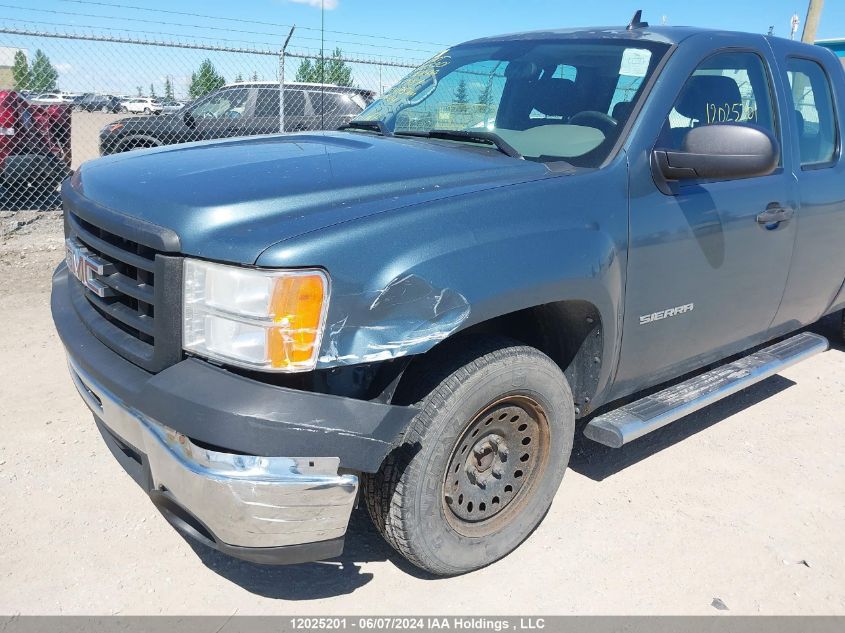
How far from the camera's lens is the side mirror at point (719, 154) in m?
2.67

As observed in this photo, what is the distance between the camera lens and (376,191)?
2270mm

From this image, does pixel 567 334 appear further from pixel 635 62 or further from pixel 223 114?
pixel 223 114

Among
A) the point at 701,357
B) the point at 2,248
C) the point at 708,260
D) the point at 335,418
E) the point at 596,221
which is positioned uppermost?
the point at 596,221

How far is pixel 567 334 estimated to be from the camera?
9.02 ft

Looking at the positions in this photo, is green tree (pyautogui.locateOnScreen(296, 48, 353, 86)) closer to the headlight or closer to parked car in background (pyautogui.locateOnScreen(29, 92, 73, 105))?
parked car in background (pyautogui.locateOnScreen(29, 92, 73, 105))

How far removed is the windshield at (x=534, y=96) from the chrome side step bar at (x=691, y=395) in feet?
3.35

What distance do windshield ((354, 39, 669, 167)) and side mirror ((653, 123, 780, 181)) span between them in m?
Answer: 0.24

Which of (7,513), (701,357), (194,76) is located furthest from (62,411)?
(194,76)

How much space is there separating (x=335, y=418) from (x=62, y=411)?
2352 mm

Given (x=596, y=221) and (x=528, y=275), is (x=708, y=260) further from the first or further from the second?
(x=528, y=275)

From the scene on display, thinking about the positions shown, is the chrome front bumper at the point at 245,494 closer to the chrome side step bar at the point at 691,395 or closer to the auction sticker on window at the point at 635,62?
the chrome side step bar at the point at 691,395

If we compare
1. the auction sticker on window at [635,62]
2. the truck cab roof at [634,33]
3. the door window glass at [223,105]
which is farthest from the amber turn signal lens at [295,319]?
the door window glass at [223,105]

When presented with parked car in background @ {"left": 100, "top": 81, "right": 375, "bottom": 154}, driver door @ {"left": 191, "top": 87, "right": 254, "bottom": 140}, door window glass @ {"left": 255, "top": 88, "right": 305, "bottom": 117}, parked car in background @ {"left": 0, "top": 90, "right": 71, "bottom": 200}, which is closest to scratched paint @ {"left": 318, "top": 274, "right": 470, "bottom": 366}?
parked car in background @ {"left": 100, "top": 81, "right": 375, "bottom": 154}

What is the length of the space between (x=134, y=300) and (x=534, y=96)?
188cm
